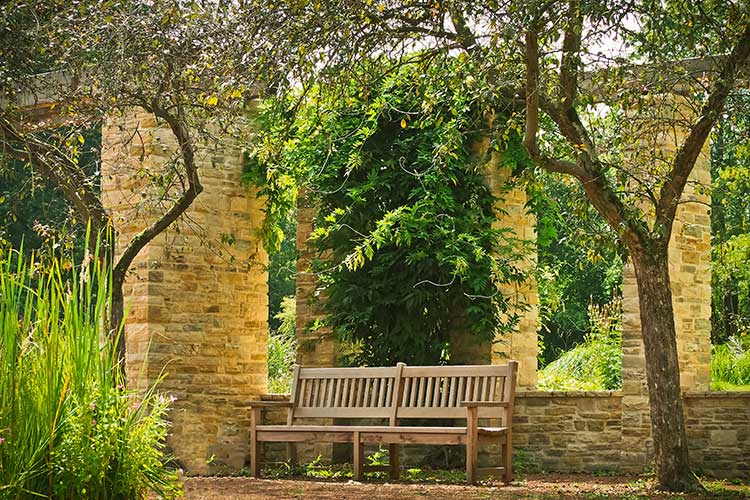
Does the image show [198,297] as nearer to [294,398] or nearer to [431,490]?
[294,398]

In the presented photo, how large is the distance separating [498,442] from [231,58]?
322 centimetres

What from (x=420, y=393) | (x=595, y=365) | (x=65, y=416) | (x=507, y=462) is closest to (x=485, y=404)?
(x=507, y=462)

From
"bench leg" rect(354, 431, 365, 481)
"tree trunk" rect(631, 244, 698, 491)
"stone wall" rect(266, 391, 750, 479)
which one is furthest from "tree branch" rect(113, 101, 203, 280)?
"tree trunk" rect(631, 244, 698, 491)

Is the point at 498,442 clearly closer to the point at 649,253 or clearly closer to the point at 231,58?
the point at 649,253

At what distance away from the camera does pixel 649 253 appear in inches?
281

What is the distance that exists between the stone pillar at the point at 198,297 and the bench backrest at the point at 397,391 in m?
1.05

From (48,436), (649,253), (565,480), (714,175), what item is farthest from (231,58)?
(714,175)

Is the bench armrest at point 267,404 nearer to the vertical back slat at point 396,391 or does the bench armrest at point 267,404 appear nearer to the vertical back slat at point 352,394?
the vertical back slat at point 352,394

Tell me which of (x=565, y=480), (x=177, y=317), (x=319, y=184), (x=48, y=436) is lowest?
(x=565, y=480)

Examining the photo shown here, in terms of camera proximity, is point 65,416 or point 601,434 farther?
point 601,434

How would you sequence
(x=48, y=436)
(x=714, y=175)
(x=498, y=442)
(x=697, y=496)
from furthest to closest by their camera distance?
(x=714, y=175) → (x=498, y=442) → (x=697, y=496) → (x=48, y=436)

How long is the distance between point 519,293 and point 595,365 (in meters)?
2.25

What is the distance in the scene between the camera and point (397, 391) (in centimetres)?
833

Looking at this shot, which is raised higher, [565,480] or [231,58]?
[231,58]
